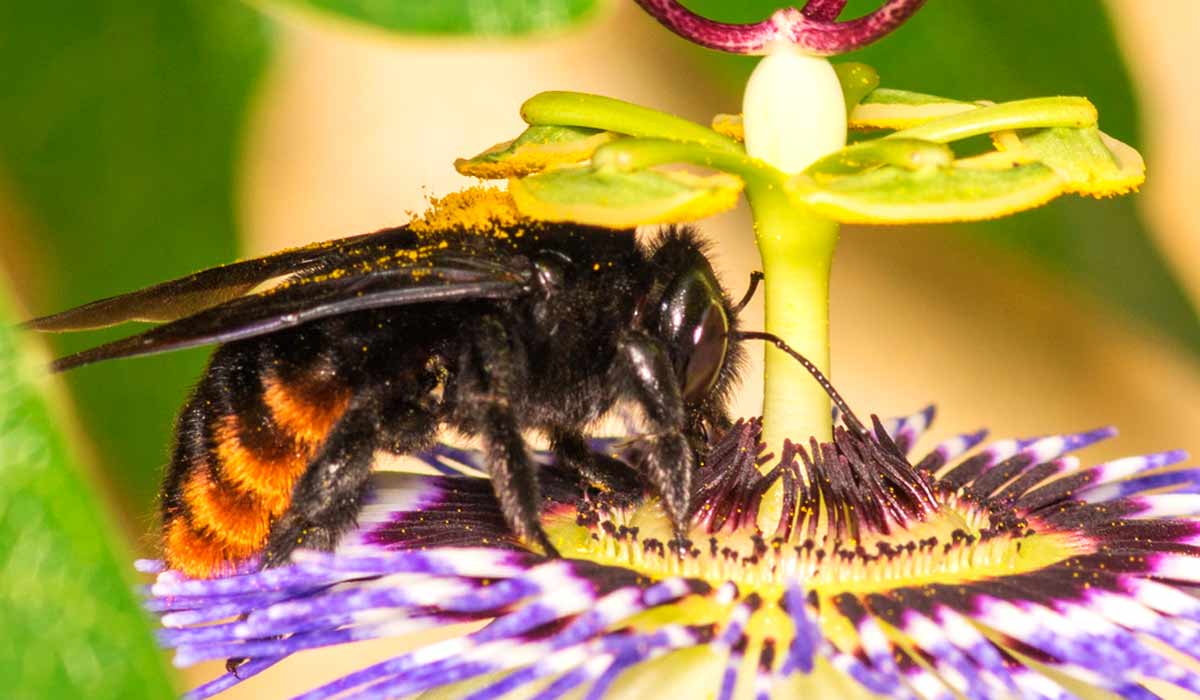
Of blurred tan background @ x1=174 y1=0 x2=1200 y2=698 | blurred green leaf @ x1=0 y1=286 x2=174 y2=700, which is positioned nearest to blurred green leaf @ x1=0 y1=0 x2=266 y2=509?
blurred tan background @ x1=174 y1=0 x2=1200 y2=698

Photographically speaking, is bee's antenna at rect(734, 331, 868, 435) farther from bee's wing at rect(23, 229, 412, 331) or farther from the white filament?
bee's wing at rect(23, 229, 412, 331)

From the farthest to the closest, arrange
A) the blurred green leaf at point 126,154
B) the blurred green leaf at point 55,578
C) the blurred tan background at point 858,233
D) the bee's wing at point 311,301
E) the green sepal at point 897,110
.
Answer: the blurred tan background at point 858,233 < the blurred green leaf at point 126,154 < the green sepal at point 897,110 < the bee's wing at point 311,301 < the blurred green leaf at point 55,578

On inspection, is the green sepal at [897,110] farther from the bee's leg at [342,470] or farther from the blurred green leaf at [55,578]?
the blurred green leaf at [55,578]

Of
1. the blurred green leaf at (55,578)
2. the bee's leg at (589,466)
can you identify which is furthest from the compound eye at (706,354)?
the blurred green leaf at (55,578)

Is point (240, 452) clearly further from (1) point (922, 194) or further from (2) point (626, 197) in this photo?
(1) point (922, 194)

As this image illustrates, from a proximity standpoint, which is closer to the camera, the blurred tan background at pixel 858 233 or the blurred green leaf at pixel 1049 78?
the blurred green leaf at pixel 1049 78

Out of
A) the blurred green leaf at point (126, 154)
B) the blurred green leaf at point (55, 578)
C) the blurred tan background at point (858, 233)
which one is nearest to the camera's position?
the blurred green leaf at point (55, 578)

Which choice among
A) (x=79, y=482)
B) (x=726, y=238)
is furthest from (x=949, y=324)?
(x=79, y=482)

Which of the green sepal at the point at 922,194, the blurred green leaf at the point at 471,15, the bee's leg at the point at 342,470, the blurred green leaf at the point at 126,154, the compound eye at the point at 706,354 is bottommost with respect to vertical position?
the bee's leg at the point at 342,470
